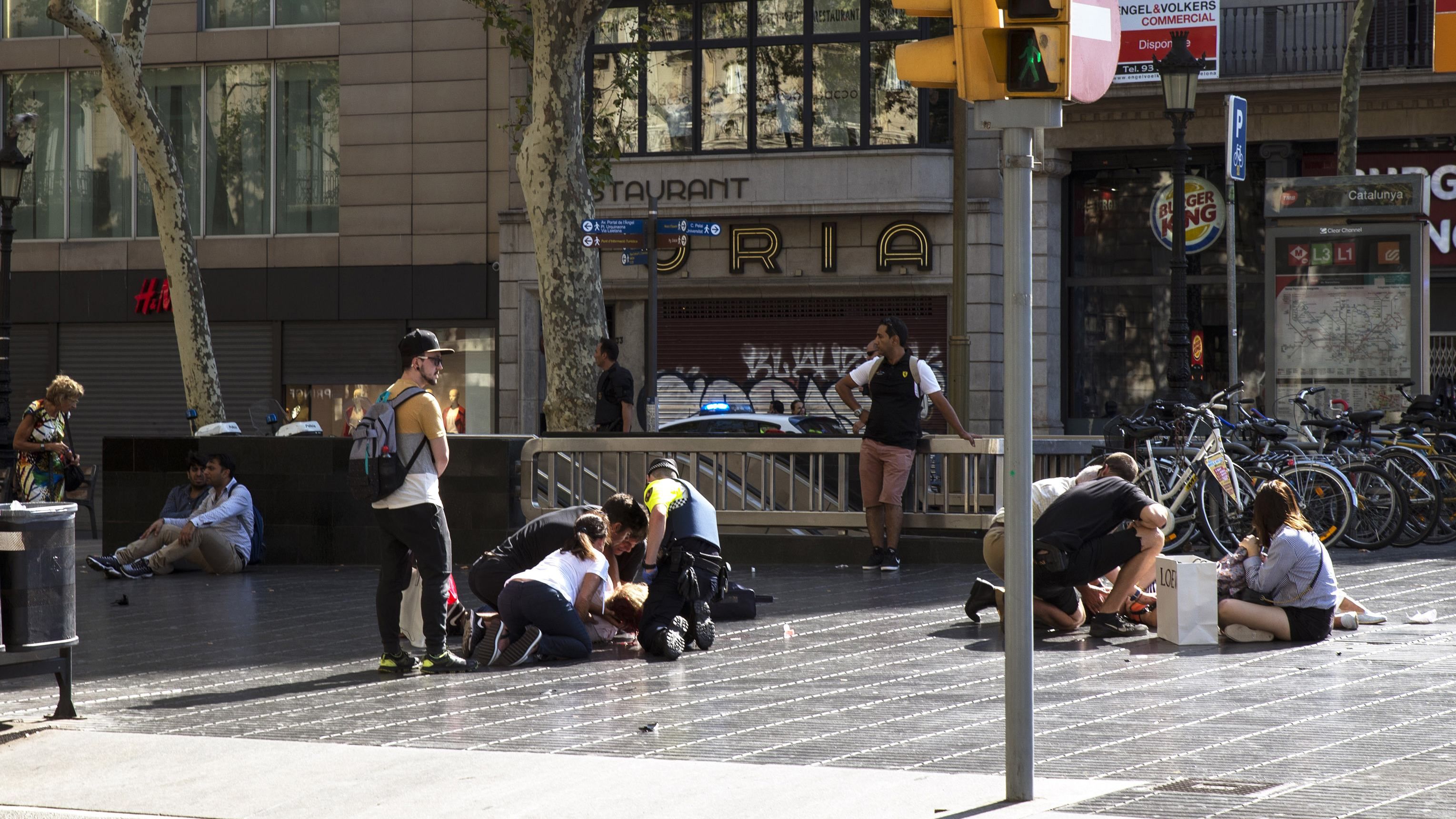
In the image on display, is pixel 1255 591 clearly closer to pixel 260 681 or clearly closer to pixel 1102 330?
pixel 260 681

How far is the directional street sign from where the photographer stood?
51.5ft

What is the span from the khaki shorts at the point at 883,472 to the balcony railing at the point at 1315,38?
1355 centimetres

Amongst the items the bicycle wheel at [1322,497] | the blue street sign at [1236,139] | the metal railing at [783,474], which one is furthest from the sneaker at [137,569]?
the blue street sign at [1236,139]

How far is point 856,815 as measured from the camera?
18.0ft

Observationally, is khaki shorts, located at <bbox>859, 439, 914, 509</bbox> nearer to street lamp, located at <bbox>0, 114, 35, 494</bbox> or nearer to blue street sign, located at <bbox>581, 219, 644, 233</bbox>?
blue street sign, located at <bbox>581, 219, 644, 233</bbox>

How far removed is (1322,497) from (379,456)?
8332 millimetres

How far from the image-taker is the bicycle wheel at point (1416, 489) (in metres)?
14.1

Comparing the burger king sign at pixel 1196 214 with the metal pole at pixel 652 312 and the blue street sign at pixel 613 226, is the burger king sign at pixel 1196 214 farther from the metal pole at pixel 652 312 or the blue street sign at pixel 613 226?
the blue street sign at pixel 613 226

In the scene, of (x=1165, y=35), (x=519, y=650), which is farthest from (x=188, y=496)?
(x=1165, y=35)

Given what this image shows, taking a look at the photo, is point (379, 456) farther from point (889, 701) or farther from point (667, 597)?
point (889, 701)

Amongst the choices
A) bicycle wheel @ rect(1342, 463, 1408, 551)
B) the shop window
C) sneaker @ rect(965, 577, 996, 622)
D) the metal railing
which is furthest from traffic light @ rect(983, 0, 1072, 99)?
the shop window

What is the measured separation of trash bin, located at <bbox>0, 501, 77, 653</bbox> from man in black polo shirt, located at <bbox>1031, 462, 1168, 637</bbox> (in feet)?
16.4

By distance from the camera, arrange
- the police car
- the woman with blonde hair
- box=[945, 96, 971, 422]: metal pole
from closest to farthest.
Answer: the woman with blonde hair < box=[945, 96, 971, 422]: metal pole < the police car

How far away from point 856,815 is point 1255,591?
15.5ft
